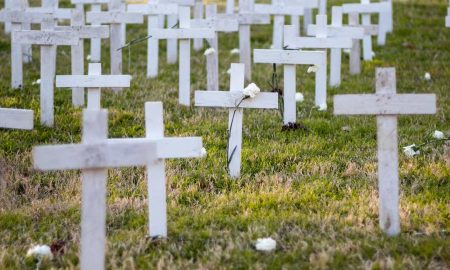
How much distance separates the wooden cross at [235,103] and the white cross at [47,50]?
2291 millimetres

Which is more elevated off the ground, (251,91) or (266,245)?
(251,91)

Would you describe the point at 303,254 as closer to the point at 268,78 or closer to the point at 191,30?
the point at 191,30

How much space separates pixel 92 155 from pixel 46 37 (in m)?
4.00

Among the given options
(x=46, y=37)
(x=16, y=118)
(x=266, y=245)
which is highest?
(x=46, y=37)

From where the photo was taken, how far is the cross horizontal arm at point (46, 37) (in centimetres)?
741

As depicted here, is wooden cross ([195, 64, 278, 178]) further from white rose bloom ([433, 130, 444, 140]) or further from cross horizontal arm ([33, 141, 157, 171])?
white rose bloom ([433, 130, 444, 140])

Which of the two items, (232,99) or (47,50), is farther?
(47,50)

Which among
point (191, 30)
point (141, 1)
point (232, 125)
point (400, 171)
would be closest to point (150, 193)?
point (232, 125)

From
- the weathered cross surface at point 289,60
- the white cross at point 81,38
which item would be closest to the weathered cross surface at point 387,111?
the weathered cross surface at point 289,60

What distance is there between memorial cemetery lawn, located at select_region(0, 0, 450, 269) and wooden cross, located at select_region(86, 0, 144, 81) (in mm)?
695

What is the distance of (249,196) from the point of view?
5215 mm

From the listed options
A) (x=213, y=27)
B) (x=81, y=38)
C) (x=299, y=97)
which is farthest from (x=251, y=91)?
(x=213, y=27)

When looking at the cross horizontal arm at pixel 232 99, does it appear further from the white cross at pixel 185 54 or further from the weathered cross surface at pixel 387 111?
the white cross at pixel 185 54

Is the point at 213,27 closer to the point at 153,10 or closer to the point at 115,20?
the point at 115,20
